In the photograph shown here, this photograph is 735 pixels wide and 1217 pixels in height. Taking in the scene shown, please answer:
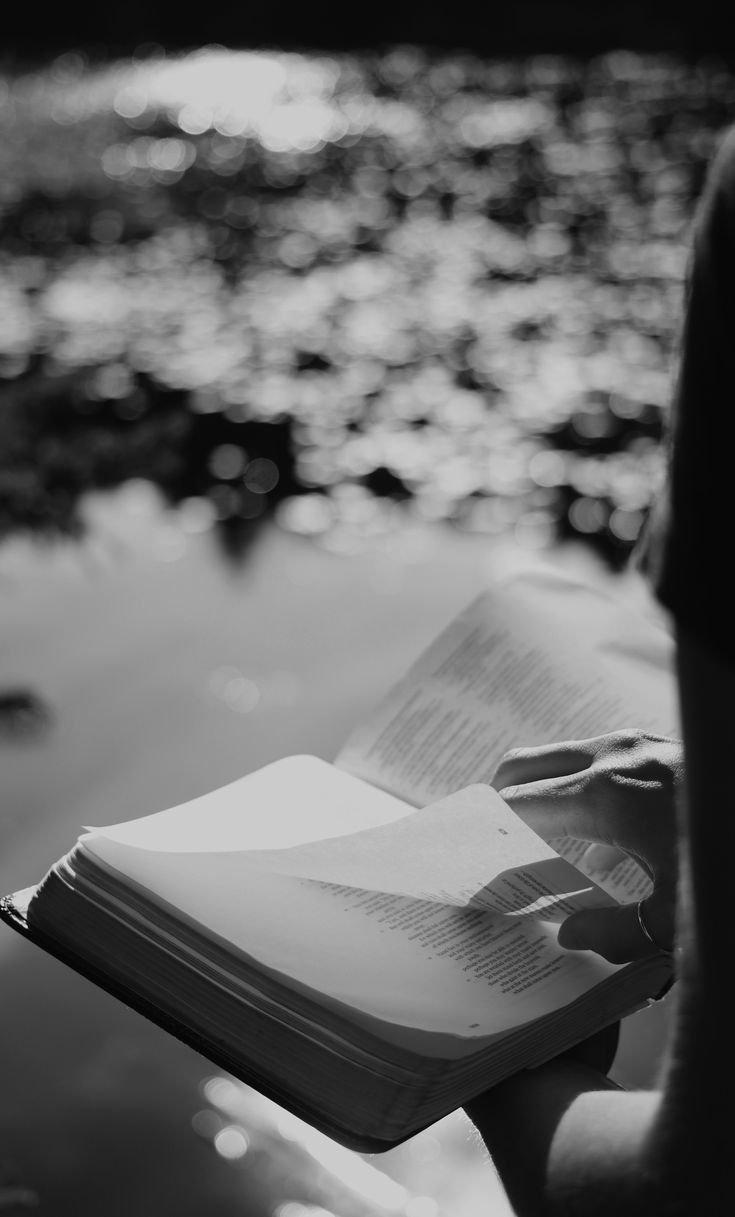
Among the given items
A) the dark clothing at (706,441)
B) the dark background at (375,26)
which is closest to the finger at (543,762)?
the dark clothing at (706,441)

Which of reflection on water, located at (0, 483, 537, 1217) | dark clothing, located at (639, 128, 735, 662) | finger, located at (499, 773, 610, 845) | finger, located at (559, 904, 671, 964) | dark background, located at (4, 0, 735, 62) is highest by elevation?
dark background, located at (4, 0, 735, 62)

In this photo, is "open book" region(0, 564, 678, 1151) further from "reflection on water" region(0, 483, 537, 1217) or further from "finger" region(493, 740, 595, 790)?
"reflection on water" region(0, 483, 537, 1217)

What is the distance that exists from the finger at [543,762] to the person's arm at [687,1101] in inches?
10.4

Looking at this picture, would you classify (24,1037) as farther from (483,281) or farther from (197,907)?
(483,281)

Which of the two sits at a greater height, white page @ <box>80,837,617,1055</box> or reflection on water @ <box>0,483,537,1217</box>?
white page @ <box>80,837,617,1055</box>

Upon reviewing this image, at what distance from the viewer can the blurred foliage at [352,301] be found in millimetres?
2760

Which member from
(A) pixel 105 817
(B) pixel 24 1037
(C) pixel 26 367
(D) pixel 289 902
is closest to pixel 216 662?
(A) pixel 105 817

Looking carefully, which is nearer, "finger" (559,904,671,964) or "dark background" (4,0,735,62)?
"finger" (559,904,671,964)

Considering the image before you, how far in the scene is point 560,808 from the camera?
0.98m

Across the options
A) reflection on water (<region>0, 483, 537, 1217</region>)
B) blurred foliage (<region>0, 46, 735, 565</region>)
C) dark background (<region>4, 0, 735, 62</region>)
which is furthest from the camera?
dark background (<region>4, 0, 735, 62</region>)

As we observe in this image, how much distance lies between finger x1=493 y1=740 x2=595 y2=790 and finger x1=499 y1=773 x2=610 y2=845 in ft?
0.07

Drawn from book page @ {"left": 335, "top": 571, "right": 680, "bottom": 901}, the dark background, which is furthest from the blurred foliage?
the dark background

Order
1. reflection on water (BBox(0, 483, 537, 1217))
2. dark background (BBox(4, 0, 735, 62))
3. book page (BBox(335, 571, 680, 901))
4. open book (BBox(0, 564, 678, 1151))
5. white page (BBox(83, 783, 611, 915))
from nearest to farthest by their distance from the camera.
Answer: open book (BBox(0, 564, 678, 1151)) < white page (BBox(83, 783, 611, 915)) < reflection on water (BBox(0, 483, 537, 1217)) < book page (BBox(335, 571, 680, 901)) < dark background (BBox(4, 0, 735, 62))

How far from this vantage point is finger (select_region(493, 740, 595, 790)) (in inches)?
39.9
